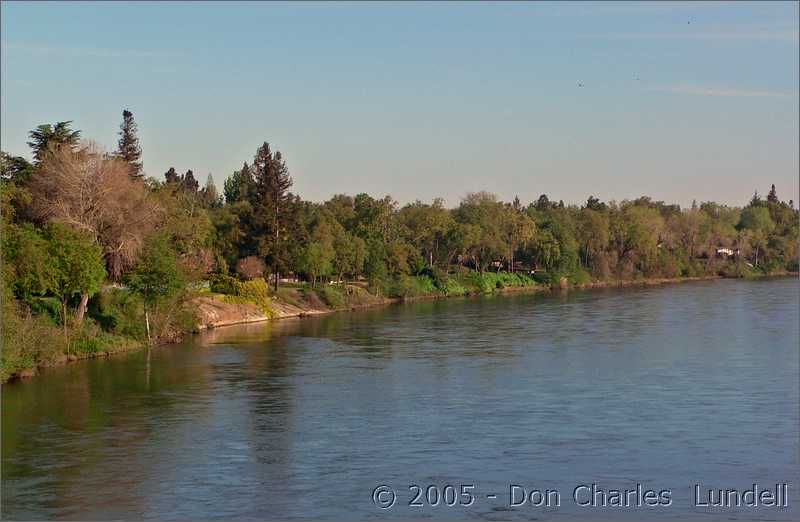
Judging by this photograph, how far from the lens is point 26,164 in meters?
69.7

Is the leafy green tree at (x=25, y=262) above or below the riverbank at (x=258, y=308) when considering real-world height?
above

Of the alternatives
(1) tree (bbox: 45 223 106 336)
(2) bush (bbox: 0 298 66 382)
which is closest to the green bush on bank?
(1) tree (bbox: 45 223 106 336)

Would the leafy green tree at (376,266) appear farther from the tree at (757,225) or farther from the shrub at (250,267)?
the tree at (757,225)

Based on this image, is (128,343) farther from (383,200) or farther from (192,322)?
(383,200)

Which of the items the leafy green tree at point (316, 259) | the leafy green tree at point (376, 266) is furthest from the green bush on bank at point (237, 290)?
the leafy green tree at point (376, 266)

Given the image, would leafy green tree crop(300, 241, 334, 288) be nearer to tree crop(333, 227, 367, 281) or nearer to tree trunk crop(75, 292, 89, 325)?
tree crop(333, 227, 367, 281)

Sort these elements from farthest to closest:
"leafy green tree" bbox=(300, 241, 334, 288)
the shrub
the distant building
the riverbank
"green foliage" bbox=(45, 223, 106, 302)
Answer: the distant building
"leafy green tree" bbox=(300, 241, 334, 288)
the shrub
the riverbank
"green foliage" bbox=(45, 223, 106, 302)

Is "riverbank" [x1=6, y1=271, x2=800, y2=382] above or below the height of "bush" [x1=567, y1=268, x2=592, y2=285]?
below

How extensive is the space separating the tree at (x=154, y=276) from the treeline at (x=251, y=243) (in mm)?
89

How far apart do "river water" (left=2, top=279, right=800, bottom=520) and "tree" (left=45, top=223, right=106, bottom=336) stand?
434 centimetres

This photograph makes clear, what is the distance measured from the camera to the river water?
30.3 m

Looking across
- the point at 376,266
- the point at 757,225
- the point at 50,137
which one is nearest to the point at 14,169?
the point at 50,137

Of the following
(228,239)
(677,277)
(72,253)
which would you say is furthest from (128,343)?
(677,277)

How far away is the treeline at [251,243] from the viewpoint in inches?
2269
